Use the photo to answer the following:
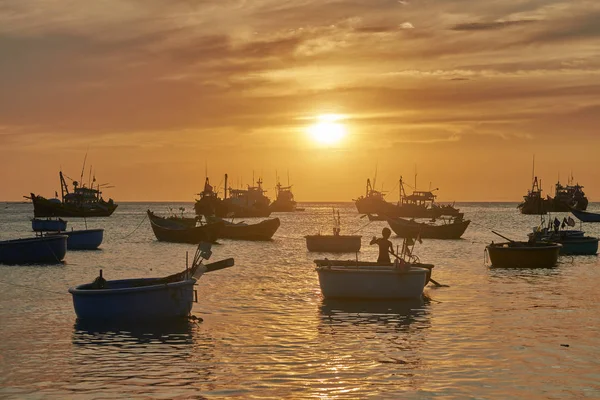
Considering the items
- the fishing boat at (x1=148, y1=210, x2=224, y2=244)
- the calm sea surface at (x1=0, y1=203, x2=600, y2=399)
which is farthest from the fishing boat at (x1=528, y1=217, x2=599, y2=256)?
the fishing boat at (x1=148, y1=210, x2=224, y2=244)

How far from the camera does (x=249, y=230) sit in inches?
3324

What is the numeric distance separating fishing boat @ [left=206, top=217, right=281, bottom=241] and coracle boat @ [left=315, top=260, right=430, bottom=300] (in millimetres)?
53798

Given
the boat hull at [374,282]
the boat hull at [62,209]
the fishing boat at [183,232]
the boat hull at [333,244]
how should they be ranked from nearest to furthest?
1. the boat hull at [374,282]
2. the boat hull at [333,244]
3. the fishing boat at [183,232]
4. the boat hull at [62,209]

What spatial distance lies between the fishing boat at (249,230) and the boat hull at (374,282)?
177 ft

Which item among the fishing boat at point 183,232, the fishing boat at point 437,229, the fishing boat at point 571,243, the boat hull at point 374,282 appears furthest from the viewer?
the fishing boat at point 437,229

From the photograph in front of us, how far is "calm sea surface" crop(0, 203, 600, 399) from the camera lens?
1577 cm

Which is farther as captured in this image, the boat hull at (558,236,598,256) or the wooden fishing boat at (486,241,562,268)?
the boat hull at (558,236,598,256)

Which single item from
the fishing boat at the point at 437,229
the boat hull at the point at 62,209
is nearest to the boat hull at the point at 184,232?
the fishing boat at the point at 437,229

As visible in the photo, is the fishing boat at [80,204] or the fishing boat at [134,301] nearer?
the fishing boat at [134,301]

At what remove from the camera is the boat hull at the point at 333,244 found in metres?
61.6

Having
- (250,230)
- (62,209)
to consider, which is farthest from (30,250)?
(62,209)

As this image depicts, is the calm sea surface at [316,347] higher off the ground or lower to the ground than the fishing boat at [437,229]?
lower

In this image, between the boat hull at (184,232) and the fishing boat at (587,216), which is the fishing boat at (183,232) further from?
the fishing boat at (587,216)

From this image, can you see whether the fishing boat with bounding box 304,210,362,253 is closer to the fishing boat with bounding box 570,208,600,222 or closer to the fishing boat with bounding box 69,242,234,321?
the fishing boat with bounding box 69,242,234,321
